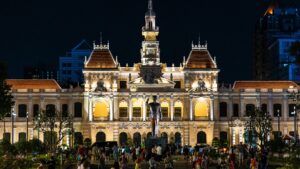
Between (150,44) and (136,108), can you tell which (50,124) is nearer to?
(136,108)

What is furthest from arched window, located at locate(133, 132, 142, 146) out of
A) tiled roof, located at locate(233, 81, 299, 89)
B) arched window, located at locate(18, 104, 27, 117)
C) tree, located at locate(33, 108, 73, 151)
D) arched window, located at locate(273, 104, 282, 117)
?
arched window, located at locate(273, 104, 282, 117)

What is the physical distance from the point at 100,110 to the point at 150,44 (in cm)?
1289

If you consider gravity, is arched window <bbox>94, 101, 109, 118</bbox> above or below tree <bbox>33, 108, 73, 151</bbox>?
above

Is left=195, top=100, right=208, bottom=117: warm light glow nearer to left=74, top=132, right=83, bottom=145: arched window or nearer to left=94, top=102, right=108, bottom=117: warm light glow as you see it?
left=94, top=102, right=108, bottom=117: warm light glow

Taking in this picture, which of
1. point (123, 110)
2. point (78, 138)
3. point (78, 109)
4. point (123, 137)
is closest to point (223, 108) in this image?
point (123, 110)

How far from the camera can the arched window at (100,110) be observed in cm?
11919

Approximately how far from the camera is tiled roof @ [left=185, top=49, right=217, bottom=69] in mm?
120812

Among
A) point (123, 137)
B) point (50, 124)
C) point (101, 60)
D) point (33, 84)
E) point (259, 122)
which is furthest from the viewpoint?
point (33, 84)

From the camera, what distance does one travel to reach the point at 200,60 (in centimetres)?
12162

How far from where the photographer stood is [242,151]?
220 ft

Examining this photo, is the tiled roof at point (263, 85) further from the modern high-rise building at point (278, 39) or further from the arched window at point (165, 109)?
the modern high-rise building at point (278, 39)

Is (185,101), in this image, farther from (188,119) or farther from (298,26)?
(298,26)

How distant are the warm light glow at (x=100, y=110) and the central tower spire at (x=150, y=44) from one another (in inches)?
359

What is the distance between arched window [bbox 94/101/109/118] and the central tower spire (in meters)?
9.11
